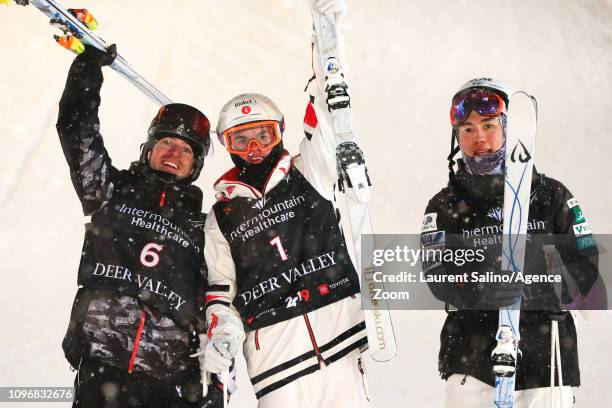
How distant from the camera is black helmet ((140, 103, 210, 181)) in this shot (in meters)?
3.84

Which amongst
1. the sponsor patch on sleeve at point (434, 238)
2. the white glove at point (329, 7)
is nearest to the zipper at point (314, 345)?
the sponsor patch on sleeve at point (434, 238)

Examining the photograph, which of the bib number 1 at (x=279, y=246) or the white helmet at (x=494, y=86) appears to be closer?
the bib number 1 at (x=279, y=246)

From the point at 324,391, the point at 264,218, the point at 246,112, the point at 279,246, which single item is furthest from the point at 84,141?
the point at 324,391

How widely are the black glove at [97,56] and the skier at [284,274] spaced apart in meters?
0.68

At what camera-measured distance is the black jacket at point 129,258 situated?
3371 mm

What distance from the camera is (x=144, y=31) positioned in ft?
26.9

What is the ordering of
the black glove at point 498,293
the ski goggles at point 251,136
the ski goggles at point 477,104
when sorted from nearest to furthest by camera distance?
the black glove at point 498,293 < the ski goggles at point 477,104 < the ski goggles at point 251,136

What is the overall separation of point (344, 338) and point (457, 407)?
1.70ft

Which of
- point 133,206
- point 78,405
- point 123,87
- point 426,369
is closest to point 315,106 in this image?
point 133,206

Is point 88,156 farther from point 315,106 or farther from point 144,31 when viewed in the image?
point 144,31

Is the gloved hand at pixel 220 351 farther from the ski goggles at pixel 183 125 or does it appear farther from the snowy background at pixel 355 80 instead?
the snowy background at pixel 355 80

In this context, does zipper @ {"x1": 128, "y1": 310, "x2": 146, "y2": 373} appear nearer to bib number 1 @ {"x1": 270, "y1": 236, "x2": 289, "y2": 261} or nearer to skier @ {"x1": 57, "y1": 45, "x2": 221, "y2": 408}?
skier @ {"x1": 57, "y1": 45, "x2": 221, "y2": 408}

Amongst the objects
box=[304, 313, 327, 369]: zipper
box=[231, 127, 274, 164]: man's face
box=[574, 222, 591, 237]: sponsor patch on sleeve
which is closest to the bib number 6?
box=[231, 127, 274, 164]: man's face

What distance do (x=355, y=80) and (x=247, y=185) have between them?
15.6 feet
